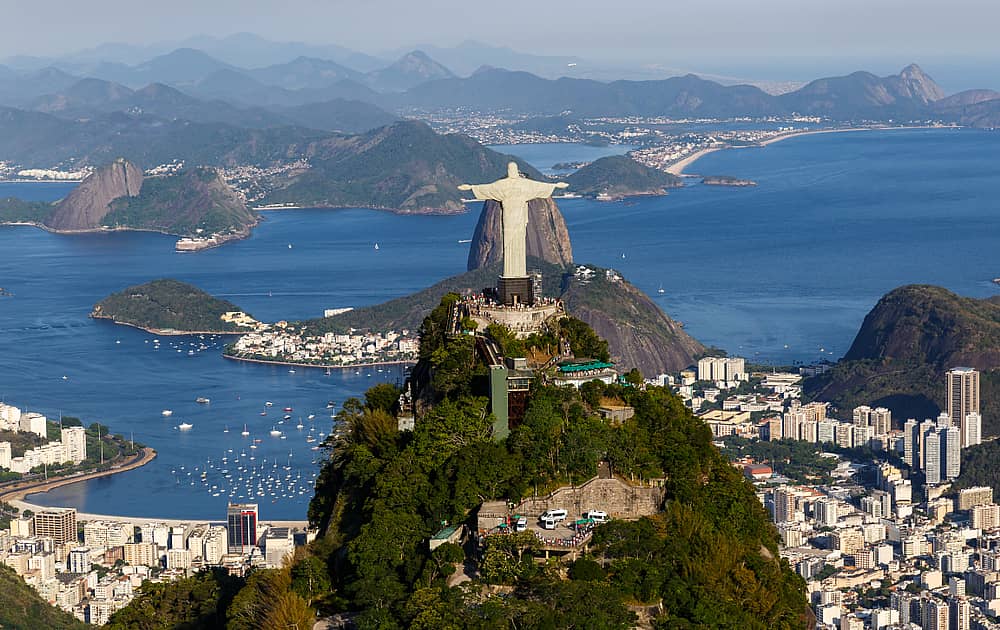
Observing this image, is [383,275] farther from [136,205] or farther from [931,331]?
[136,205]

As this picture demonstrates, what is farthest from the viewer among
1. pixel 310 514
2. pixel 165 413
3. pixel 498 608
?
pixel 165 413

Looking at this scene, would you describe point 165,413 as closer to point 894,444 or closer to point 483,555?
point 894,444

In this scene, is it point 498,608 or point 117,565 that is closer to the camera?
point 498,608

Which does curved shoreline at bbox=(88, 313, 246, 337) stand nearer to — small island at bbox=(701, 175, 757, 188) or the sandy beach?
small island at bbox=(701, 175, 757, 188)

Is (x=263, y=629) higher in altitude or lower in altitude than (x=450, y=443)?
lower

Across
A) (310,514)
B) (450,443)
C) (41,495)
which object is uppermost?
(450,443)

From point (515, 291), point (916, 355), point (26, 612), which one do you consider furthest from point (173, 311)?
point (515, 291)

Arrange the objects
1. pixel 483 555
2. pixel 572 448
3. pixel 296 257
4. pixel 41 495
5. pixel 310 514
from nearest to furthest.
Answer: pixel 483 555, pixel 572 448, pixel 310 514, pixel 41 495, pixel 296 257

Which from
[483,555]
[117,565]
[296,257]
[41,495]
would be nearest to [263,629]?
[483,555]
